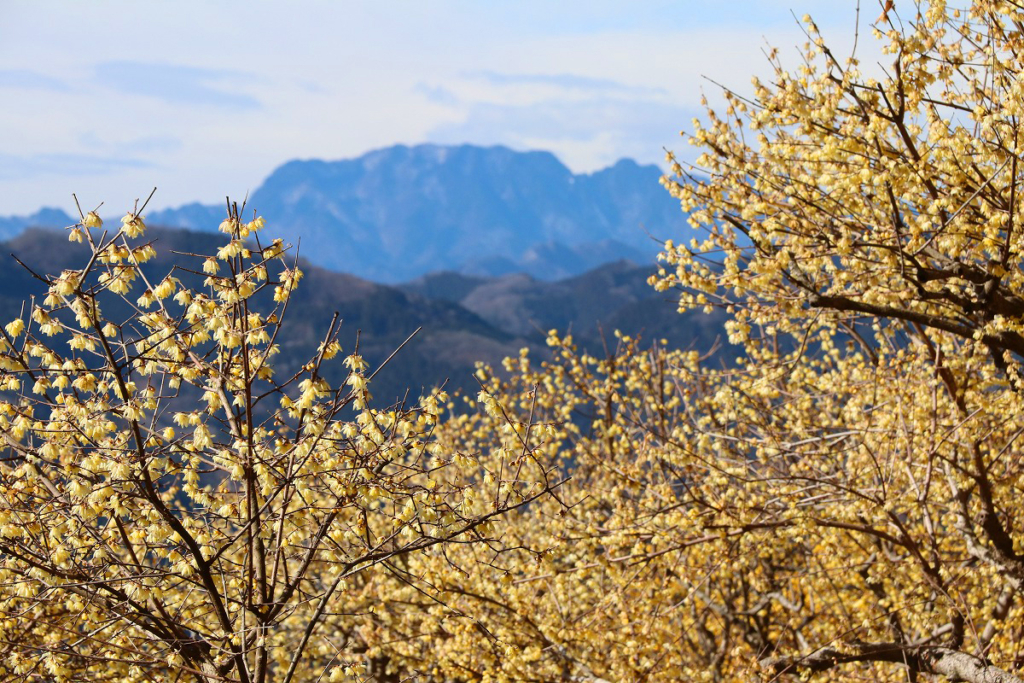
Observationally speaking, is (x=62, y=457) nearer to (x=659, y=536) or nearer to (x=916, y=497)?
(x=659, y=536)

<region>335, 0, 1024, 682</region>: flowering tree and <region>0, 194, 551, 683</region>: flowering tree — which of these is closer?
<region>0, 194, 551, 683</region>: flowering tree

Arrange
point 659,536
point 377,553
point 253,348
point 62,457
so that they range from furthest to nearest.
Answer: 1. point 659,536
2. point 253,348
3. point 377,553
4. point 62,457

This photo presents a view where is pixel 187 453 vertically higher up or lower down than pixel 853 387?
lower down

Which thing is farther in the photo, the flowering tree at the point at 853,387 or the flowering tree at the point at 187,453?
the flowering tree at the point at 853,387

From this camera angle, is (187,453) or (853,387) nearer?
(187,453)

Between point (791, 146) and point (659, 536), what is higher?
point (791, 146)

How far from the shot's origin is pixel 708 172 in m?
10.0

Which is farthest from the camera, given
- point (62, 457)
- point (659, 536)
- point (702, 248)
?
point (702, 248)

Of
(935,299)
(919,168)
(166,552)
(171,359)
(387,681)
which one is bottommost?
(387,681)

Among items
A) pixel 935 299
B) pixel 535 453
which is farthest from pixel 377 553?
pixel 935 299

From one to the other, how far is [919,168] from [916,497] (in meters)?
3.82

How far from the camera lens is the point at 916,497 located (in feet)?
30.8

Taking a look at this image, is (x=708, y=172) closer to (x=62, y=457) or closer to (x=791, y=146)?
(x=791, y=146)

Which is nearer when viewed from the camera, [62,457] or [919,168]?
[62,457]
